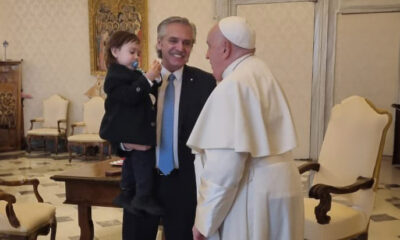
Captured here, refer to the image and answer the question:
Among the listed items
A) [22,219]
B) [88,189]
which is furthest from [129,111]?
[22,219]

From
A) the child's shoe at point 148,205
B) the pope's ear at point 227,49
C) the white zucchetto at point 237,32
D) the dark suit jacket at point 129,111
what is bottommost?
the child's shoe at point 148,205

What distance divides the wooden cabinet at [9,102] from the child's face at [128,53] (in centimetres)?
699

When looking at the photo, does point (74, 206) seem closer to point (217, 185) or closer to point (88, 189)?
point (88, 189)

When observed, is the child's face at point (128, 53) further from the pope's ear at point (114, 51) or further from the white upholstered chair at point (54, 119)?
the white upholstered chair at point (54, 119)

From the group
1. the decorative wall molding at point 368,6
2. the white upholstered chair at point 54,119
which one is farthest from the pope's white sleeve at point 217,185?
the white upholstered chair at point 54,119

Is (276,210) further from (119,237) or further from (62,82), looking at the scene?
(62,82)

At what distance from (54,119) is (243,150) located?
736cm

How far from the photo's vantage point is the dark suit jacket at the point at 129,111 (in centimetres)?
203

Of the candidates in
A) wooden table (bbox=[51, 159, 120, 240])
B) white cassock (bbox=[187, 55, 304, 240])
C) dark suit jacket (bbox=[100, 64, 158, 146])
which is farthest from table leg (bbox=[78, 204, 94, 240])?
white cassock (bbox=[187, 55, 304, 240])

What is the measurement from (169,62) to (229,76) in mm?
495

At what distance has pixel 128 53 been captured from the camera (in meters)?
2.19

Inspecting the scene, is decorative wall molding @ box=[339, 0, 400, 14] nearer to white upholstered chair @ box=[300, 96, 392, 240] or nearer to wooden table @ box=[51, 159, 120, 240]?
white upholstered chair @ box=[300, 96, 392, 240]

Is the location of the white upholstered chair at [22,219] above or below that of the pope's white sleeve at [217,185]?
below

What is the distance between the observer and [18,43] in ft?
28.6
